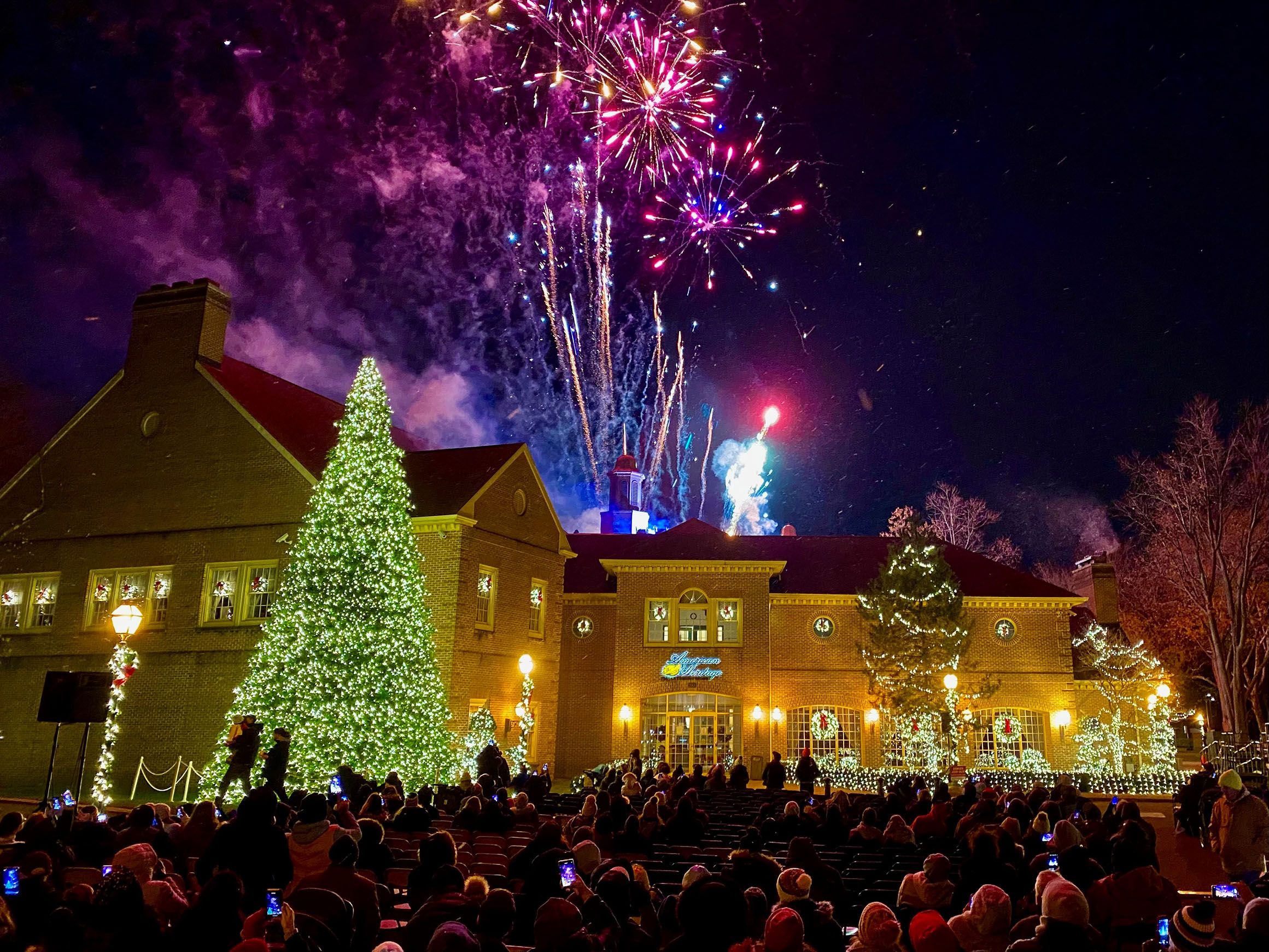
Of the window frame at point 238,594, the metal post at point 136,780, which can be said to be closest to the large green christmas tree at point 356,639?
the metal post at point 136,780

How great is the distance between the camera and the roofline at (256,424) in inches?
1057

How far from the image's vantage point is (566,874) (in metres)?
7.00

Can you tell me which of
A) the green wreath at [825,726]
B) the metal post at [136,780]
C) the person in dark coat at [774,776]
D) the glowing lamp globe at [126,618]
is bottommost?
the metal post at [136,780]

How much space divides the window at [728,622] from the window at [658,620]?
6.06 feet

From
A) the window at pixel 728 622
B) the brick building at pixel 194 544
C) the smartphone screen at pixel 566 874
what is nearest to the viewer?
the smartphone screen at pixel 566 874

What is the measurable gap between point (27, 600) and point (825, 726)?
26837 mm

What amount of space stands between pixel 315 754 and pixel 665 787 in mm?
8301

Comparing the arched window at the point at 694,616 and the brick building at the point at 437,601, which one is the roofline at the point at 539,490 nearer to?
the brick building at the point at 437,601

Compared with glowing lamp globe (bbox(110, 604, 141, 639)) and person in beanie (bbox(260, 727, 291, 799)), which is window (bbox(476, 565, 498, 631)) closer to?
glowing lamp globe (bbox(110, 604, 141, 639))

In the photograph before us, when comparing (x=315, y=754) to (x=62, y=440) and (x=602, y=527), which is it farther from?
(x=602, y=527)

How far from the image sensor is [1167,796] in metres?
26.3

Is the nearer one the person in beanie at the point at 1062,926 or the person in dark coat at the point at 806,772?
the person in beanie at the point at 1062,926

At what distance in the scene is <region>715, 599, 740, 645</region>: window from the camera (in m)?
36.3

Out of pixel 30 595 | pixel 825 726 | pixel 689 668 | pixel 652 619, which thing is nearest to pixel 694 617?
pixel 652 619
